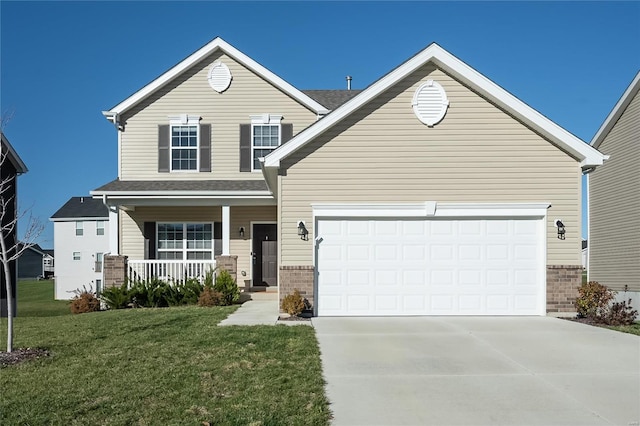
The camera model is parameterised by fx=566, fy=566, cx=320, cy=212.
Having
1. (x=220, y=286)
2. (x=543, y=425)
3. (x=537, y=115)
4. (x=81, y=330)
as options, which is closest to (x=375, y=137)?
(x=537, y=115)

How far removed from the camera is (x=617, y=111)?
740 inches

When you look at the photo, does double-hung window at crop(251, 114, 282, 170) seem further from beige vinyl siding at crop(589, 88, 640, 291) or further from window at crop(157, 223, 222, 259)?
beige vinyl siding at crop(589, 88, 640, 291)

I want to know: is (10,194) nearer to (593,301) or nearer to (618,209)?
(593,301)

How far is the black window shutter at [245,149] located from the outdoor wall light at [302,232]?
6.34m

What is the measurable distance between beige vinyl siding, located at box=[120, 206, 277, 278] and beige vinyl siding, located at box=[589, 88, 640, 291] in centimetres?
1130

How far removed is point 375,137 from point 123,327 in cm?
643

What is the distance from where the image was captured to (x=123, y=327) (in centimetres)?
1098

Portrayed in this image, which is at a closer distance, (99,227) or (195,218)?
(195,218)

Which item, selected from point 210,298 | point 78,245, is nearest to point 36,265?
point 78,245

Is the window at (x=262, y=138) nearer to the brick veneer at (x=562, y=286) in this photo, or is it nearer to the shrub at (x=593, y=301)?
the brick veneer at (x=562, y=286)

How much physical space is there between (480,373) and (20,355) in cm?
645

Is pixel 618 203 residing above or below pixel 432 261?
above

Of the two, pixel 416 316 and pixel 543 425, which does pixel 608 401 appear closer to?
pixel 543 425

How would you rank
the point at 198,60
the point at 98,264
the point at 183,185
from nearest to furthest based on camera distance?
the point at 183,185 → the point at 198,60 → the point at 98,264
